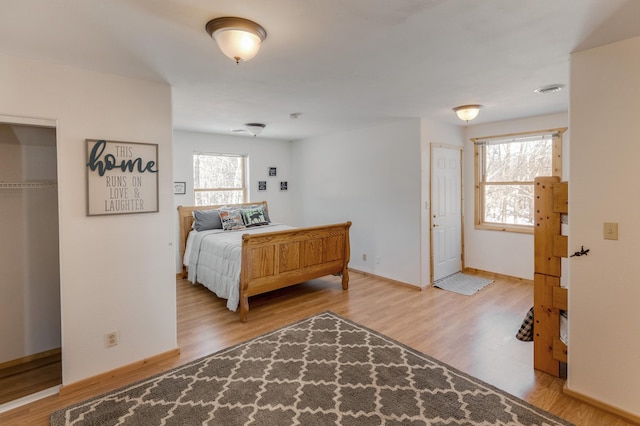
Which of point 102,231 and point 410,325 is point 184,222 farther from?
point 410,325

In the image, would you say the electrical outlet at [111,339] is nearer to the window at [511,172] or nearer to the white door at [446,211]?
the white door at [446,211]

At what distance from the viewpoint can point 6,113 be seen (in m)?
2.17

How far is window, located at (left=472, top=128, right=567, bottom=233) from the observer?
179 inches

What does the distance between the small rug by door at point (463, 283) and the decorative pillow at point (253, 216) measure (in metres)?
2.92

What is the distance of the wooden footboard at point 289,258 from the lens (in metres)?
3.74

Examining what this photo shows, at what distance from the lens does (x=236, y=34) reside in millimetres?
1791

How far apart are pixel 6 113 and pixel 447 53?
9.75ft

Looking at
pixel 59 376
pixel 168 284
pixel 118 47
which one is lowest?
pixel 59 376

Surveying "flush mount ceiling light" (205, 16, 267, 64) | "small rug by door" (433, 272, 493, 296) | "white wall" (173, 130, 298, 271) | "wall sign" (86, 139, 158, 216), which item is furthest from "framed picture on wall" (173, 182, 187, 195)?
"small rug by door" (433, 272, 493, 296)

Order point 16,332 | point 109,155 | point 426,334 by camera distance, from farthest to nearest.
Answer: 1. point 426,334
2. point 16,332
3. point 109,155

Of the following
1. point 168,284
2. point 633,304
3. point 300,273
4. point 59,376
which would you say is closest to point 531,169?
point 633,304

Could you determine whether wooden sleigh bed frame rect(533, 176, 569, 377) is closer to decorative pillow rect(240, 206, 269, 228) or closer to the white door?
the white door

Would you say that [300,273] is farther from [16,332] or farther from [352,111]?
[16,332]

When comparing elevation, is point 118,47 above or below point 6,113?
above
